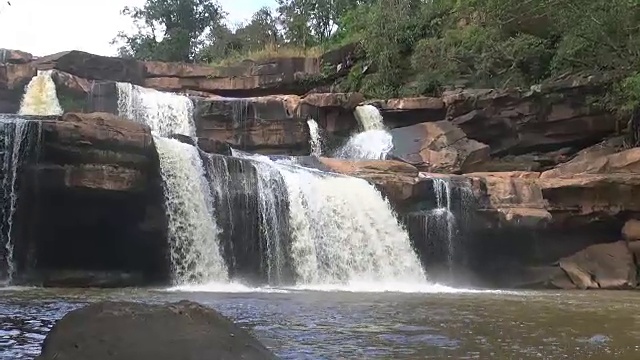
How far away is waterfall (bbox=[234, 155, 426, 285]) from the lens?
17.9 m

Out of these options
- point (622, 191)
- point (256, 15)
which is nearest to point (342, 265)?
point (622, 191)

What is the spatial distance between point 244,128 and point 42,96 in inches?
288

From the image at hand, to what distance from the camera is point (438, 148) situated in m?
25.0

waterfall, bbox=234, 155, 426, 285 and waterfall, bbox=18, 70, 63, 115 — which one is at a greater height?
waterfall, bbox=18, 70, 63, 115

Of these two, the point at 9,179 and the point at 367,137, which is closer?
the point at 9,179

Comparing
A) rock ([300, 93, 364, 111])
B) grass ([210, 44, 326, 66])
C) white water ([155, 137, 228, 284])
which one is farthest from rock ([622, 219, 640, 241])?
grass ([210, 44, 326, 66])

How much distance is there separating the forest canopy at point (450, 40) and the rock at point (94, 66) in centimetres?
636

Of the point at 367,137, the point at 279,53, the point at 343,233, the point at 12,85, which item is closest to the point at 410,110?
the point at 367,137

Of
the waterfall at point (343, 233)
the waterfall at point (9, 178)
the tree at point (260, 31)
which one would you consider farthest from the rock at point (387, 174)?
the tree at point (260, 31)

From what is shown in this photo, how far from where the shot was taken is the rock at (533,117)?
25.3 meters

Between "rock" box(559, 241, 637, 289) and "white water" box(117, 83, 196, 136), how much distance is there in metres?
13.3

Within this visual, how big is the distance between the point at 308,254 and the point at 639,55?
43.1ft

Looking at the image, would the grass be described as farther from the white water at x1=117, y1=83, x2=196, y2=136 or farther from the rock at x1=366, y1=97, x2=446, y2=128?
the white water at x1=117, y1=83, x2=196, y2=136

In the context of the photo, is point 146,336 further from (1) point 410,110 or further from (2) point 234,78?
(2) point 234,78
